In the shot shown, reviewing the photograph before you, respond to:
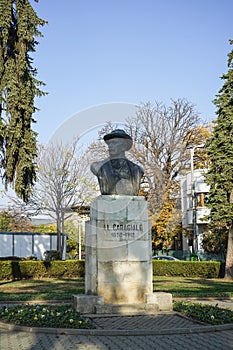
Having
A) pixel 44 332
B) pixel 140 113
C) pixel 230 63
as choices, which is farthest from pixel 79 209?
pixel 44 332

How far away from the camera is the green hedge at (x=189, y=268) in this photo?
26892 mm

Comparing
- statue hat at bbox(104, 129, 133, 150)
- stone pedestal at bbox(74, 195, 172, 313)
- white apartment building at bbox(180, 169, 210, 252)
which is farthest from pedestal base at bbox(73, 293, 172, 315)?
white apartment building at bbox(180, 169, 210, 252)

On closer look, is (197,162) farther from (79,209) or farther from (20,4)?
(20,4)

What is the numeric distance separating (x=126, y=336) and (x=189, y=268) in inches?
782

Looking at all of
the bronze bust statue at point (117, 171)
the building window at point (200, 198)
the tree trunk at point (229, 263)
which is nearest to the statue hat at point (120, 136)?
the bronze bust statue at point (117, 171)

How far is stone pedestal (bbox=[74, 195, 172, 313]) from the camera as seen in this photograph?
1030 cm

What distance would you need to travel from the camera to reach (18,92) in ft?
72.2

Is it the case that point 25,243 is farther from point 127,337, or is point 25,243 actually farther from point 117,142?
point 127,337

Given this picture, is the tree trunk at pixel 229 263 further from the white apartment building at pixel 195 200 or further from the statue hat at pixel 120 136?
the statue hat at pixel 120 136

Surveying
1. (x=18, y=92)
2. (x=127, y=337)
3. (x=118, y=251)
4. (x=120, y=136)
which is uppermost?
(x=18, y=92)

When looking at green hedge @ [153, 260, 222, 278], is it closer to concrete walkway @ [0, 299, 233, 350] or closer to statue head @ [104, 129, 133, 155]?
statue head @ [104, 129, 133, 155]

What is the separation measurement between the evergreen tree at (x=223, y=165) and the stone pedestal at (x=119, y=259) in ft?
50.4

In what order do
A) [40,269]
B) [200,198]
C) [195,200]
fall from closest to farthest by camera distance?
[40,269]
[195,200]
[200,198]

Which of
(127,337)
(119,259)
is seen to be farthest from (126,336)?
(119,259)
